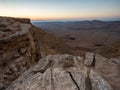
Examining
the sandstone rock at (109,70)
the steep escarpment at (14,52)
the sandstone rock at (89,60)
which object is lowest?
the steep escarpment at (14,52)

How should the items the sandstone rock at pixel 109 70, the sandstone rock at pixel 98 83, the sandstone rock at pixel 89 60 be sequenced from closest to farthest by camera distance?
1. the sandstone rock at pixel 98 83
2. the sandstone rock at pixel 109 70
3. the sandstone rock at pixel 89 60

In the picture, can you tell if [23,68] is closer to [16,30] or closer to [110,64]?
[16,30]

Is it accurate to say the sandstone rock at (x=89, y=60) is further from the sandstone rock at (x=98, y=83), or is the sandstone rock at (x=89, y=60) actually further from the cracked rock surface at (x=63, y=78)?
the sandstone rock at (x=98, y=83)

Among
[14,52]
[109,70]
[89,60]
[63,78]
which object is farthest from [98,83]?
[14,52]

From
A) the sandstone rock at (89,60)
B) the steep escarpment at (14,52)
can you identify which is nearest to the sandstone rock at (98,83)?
the sandstone rock at (89,60)

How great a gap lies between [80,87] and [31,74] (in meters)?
2.95

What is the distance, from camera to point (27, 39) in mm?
25859

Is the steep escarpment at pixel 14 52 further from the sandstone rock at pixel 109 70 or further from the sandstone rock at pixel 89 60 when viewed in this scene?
the sandstone rock at pixel 109 70

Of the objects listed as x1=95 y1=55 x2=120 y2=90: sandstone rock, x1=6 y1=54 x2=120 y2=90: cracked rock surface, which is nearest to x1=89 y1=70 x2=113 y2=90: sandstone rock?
x1=6 y1=54 x2=120 y2=90: cracked rock surface

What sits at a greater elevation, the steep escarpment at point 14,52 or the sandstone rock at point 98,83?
the sandstone rock at point 98,83

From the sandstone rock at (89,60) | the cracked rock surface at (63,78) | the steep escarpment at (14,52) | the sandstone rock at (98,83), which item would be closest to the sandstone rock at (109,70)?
the cracked rock surface at (63,78)

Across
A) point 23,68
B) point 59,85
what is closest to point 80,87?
point 59,85

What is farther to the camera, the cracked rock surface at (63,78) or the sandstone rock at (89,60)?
the sandstone rock at (89,60)

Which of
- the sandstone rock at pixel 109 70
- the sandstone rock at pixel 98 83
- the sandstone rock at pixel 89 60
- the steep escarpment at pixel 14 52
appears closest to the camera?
the sandstone rock at pixel 98 83
